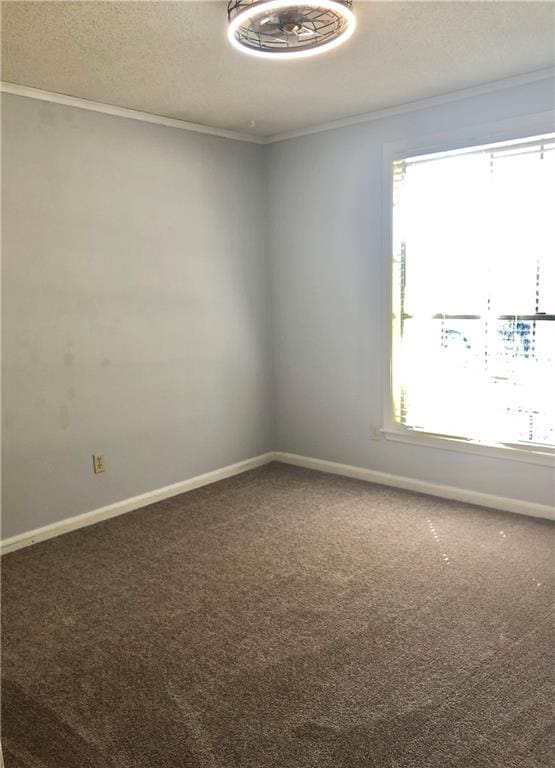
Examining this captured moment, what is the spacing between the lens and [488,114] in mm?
3582

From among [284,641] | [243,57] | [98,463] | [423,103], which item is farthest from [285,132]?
[284,641]

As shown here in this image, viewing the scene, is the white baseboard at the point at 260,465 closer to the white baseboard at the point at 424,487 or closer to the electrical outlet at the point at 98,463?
the white baseboard at the point at 424,487

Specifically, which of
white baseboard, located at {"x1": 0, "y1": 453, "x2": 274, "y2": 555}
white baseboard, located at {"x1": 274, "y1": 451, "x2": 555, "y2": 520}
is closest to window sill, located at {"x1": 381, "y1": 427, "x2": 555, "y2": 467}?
white baseboard, located at {"x1": 274, "y1": 451, "x2": 555, "y2": 520}

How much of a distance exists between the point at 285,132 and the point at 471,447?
2.49m

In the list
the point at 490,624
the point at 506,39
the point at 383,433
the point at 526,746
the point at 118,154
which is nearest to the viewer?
the point at 526,746

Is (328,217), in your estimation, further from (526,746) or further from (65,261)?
(526,746)

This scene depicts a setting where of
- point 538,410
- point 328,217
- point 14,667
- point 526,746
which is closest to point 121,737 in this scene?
point 14,667

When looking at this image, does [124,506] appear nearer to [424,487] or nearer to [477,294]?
[424,487]

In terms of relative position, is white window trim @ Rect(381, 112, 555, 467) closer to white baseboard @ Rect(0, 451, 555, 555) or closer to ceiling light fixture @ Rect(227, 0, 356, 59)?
white baseboard @ Rect(0, 451, 555, 555)

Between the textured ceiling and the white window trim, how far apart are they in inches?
9.8

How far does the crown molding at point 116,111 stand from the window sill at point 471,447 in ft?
7.44

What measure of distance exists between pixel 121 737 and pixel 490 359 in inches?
108

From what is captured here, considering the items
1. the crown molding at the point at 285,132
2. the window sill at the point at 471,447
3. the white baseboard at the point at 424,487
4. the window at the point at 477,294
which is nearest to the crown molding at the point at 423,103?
the crown molding at the point at 285,132

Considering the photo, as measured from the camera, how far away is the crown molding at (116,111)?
332cm
